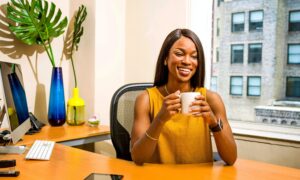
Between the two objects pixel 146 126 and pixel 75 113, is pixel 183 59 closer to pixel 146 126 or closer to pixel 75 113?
pixel 146 126

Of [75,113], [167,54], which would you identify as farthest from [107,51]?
[167,54]

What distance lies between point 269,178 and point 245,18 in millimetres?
1630

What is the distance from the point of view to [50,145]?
157 centimetres

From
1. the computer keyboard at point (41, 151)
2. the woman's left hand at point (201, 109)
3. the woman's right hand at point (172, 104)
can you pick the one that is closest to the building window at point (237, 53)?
the woman's left hand at point (201, 109)

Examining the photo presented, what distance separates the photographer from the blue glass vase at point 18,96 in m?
1.44

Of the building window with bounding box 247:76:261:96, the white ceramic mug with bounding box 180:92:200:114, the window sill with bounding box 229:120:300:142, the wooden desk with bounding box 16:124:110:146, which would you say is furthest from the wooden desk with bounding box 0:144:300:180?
the building window with bounding box 247:76:261:96

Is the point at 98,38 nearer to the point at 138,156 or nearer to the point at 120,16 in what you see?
the point at 120,16

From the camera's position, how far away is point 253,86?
2451 mm

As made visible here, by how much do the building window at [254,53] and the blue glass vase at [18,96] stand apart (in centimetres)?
172

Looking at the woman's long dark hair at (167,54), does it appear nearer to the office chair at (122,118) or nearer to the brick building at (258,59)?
the office chair at (122,118)

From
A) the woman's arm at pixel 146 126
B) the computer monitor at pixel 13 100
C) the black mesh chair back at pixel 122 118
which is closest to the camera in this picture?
the woman's arm at pixel 146 126

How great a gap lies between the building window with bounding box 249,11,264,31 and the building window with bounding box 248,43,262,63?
134mm

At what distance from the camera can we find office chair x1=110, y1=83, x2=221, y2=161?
1729 millimetres

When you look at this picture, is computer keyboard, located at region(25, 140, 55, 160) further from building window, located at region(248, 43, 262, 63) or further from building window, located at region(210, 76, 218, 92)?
building window, located at region(248, 43, 262, 63)
